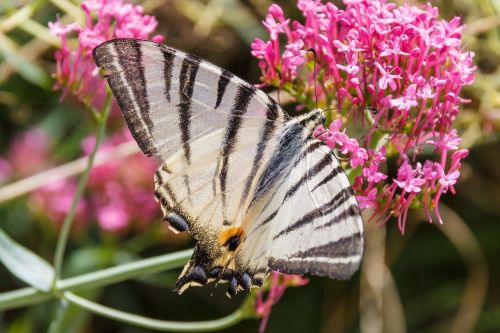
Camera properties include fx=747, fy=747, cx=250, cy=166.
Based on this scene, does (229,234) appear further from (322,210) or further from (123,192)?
(123,192)

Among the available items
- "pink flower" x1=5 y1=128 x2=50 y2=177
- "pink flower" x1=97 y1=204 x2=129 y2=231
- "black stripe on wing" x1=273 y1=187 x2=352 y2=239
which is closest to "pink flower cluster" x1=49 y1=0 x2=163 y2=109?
"black stripe on wing" x1=273 y1=187 x2=352 y2=239

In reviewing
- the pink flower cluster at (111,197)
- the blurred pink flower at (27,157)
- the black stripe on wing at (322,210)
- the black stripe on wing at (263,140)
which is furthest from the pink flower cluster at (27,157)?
the black stripe on wing at (322,210)

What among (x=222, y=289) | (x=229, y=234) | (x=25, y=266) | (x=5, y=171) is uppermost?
(x=229, y=234)

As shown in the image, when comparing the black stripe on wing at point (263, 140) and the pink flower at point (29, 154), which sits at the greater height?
the black stripe on wing at point (263, 140)

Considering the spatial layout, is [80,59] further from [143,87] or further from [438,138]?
[438,138]

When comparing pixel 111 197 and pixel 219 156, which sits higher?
pixel 219 156

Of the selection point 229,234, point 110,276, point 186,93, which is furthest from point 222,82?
point 110,276

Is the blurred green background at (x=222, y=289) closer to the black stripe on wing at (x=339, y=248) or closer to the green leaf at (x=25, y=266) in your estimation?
the green leaf at (x=25, y=266)
